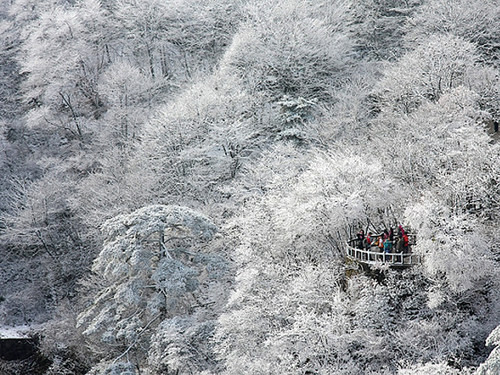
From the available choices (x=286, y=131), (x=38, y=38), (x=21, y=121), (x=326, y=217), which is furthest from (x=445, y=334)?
(x=38, y=38)

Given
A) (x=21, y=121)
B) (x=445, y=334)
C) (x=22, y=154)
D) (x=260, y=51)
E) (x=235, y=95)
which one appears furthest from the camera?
(x=21, y=121)

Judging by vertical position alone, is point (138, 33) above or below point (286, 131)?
above

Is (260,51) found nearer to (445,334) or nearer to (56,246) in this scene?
(56,246)

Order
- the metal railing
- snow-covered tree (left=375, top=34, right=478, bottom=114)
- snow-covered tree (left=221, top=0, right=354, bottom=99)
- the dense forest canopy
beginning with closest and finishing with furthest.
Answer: the dense forest canopy, the metal railing, snow-covered tree (left=375, top=34, right=478, bottom=114), snow-covered tree (left=221, top=0, right=354, bottom=99)

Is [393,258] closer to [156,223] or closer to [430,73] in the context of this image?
[156,223]

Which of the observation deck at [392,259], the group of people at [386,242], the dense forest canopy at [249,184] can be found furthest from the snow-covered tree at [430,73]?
the observation deck at [392,259]

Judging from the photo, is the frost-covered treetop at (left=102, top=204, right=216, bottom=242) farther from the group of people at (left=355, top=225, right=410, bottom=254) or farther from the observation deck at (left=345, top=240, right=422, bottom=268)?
the observation deck at (left=345, top=240, right=422, bottom=268)

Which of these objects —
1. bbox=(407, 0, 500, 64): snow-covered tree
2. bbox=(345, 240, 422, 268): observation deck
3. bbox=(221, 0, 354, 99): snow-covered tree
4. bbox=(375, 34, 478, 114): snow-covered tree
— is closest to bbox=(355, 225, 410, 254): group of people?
bbox=(345, 240, 422, 268): observation deck
